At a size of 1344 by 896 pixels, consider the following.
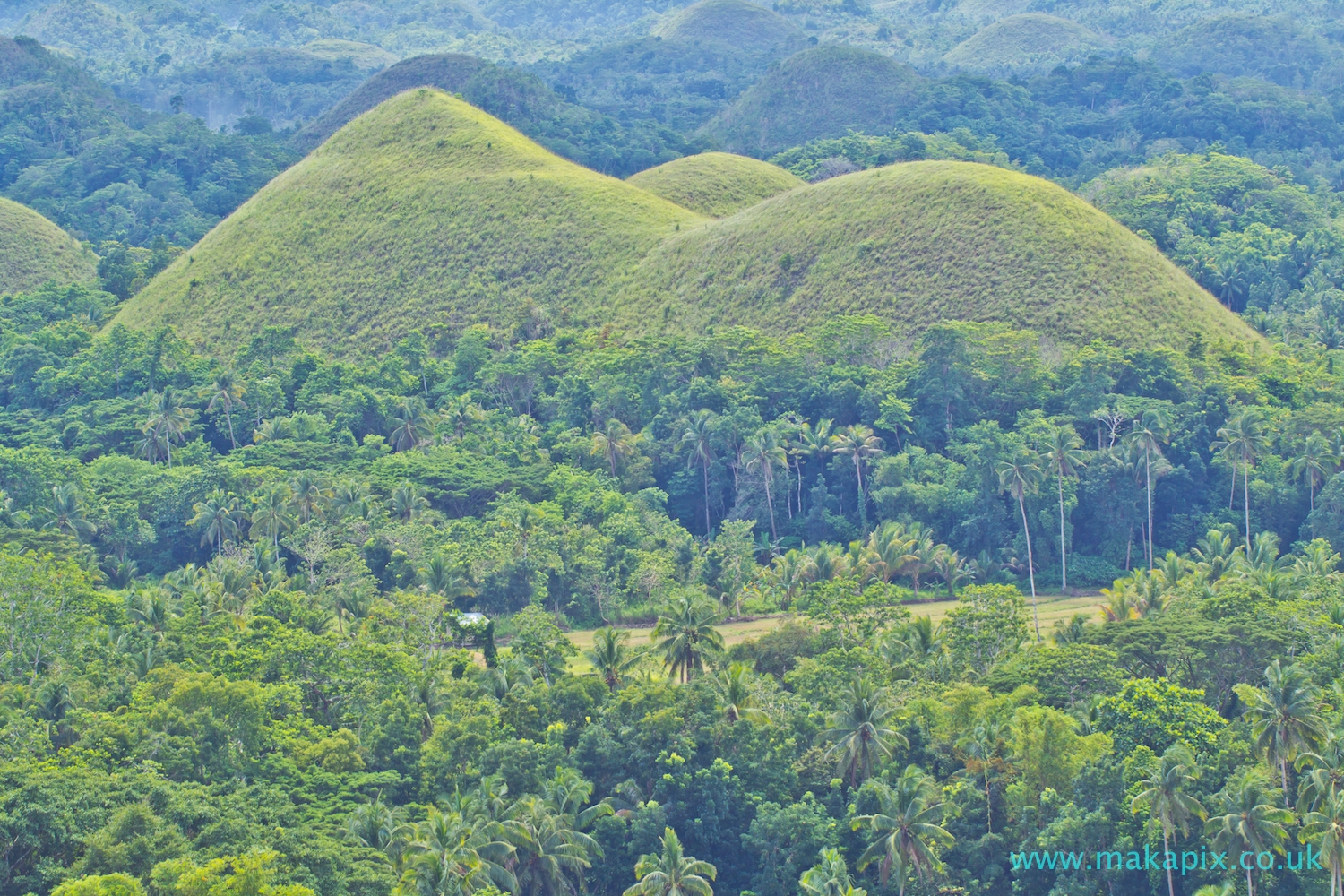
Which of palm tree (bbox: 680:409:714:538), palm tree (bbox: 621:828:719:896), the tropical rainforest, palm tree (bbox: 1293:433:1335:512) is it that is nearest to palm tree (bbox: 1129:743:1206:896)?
the tropical rainforest

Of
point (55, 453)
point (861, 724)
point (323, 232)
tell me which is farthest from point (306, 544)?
point (323, 232)

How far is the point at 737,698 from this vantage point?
5622 cm

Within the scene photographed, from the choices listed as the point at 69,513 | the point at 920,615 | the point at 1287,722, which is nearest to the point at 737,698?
the point at 1287,722

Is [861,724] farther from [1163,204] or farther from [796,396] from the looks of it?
[1163,204]

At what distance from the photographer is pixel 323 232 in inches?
5290

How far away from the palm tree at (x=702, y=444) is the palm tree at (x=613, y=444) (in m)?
3.11

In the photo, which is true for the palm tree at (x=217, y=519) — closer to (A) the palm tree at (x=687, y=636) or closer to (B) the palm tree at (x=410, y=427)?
(B) the palm tree at (x=410, y=427)

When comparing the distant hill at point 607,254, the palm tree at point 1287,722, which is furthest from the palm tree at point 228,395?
the palm tree at point 1287,722

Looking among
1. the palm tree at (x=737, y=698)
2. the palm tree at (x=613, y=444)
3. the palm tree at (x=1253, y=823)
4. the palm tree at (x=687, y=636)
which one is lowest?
the palm tree at (x=1253, y=823)

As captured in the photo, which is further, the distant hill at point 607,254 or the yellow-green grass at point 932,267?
the distant hill at point 607,254

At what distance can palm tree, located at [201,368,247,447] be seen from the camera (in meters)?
101

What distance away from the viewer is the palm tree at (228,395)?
10100cm

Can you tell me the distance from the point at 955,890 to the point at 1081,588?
1383 inches

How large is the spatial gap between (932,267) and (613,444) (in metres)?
30.1
